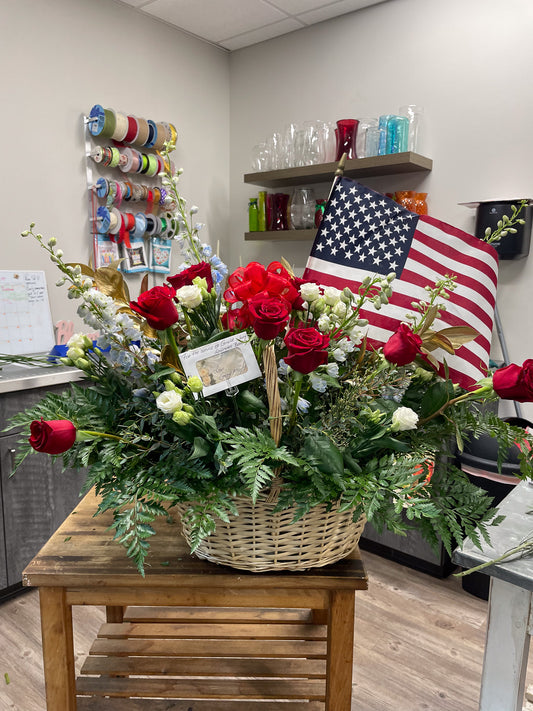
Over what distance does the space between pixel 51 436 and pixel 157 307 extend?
0.23m

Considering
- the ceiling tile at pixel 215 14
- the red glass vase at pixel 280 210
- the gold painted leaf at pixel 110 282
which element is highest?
the ceiling tile at pixel 215 14

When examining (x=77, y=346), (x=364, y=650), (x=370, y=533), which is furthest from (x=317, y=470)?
(x=370, y=533)

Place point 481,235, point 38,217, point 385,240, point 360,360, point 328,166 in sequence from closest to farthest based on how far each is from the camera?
1. point 360,360
2. point 385,240
3. point 481,235
4. point 38,217
5. point 328,166

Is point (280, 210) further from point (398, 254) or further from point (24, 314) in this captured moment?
point (398, 254)

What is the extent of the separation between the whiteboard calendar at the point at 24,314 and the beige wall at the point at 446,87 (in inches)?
58.7

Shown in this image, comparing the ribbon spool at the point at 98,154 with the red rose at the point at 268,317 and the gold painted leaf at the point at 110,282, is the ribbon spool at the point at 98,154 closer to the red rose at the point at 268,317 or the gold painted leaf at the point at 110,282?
the gold painted leaf at the point at 110,282

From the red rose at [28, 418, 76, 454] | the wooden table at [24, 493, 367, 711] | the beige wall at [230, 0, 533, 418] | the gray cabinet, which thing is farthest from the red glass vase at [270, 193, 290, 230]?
the red rose at [28, 418, 76, 454]

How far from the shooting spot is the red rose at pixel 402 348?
33.0 inches

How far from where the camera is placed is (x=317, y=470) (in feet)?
2.72

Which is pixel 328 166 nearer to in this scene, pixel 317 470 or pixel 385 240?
pixel 385 240

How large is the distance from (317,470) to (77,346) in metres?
0.45

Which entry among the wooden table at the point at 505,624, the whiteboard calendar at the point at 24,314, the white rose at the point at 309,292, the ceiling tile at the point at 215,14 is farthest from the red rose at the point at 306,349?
the ceiling tile at the point at 215,14

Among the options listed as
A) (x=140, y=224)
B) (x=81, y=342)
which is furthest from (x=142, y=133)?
(x=81, y=342)

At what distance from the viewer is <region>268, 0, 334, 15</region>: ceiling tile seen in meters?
2.87
